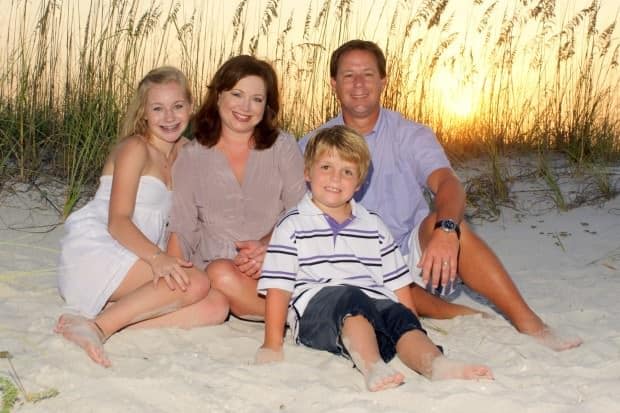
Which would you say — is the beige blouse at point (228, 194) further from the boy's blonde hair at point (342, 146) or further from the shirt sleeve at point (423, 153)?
the shirt sleeve at point (423, 153)

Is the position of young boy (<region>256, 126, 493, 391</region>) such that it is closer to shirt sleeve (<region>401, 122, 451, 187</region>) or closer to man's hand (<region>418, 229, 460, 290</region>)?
man's hand (<region>418, 229, 460, 290</region>)

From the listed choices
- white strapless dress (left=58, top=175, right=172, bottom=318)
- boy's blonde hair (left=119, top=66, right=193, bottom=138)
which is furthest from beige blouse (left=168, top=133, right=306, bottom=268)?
boy's blonde hair (left=119, top=66, right=193, bottom=138)

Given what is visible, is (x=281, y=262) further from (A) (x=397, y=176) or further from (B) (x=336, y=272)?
(A) (x=397, y=176)

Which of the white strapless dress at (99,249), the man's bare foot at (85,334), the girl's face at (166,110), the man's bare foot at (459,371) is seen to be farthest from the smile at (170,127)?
the man's bare foot at (459,371)

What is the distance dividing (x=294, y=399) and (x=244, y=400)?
0.40 ft

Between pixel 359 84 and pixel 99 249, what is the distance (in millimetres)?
1094

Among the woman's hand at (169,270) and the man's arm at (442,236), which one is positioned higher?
the man's arm at (442,236)

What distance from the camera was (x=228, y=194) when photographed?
2703mm

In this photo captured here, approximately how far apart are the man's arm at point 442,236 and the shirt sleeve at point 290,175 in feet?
1.41

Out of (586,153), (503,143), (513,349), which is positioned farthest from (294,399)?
(586,153)

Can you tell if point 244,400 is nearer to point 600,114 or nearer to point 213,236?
point 213,236

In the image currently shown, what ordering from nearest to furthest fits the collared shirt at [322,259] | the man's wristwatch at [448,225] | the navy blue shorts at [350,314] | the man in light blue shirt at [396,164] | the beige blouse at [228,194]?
the navy blue shorts at [350,314], the collared shirt at [322,259], the man's wristwatch at [448,225], the beige blouse at [228,194], the man in light blue shirt at [396,164]

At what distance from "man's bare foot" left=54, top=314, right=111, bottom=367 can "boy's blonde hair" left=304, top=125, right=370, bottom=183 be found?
2.62 ft

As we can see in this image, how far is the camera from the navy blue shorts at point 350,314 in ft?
7.39
